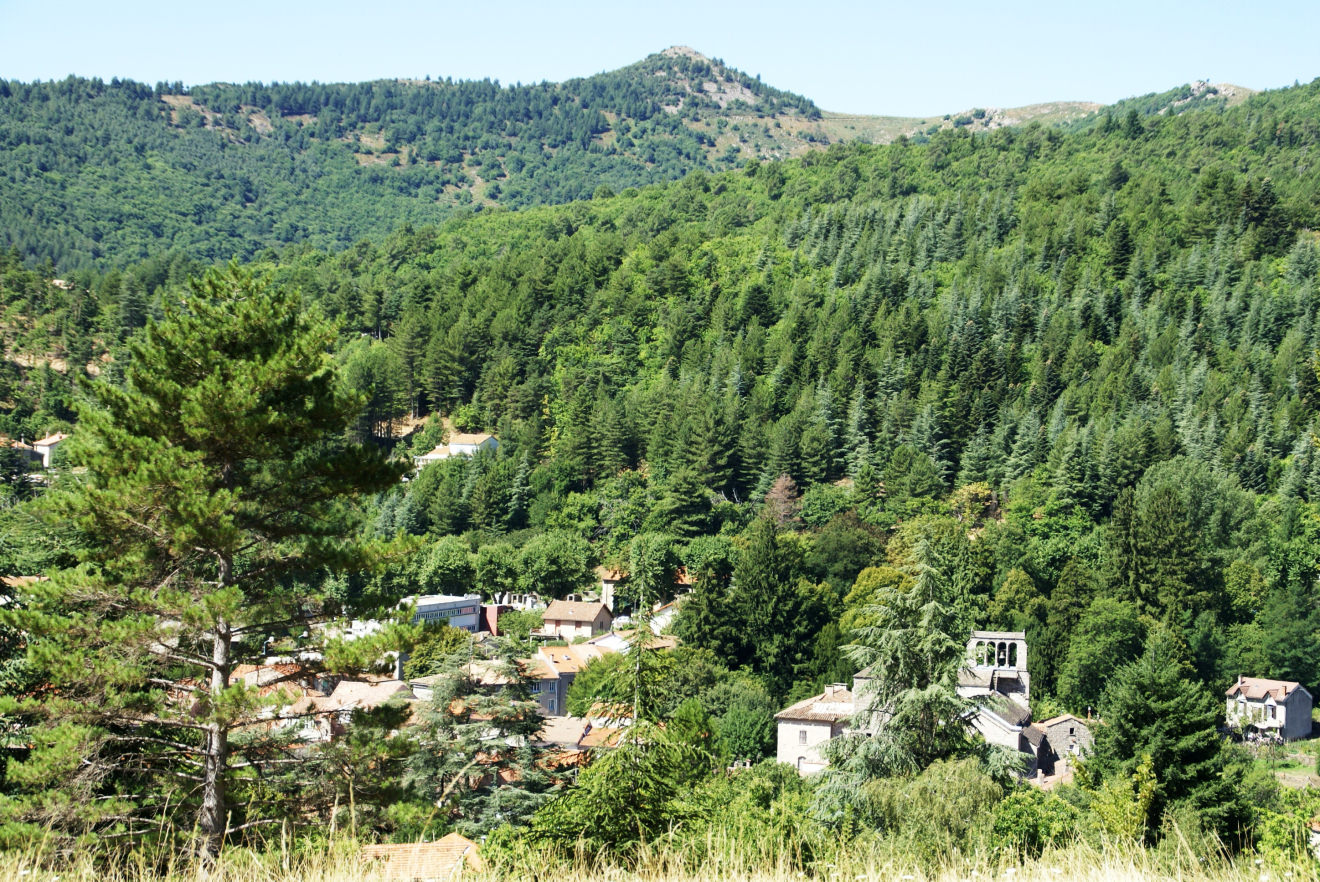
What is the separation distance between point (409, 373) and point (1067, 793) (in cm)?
6394

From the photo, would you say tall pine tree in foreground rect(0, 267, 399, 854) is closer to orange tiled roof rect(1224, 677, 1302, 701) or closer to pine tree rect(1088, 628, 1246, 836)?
pine tree rect(1088, 628, 1246, 836)

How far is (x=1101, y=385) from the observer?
6531 cm

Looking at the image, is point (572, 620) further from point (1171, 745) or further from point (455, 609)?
point (1171, 745)

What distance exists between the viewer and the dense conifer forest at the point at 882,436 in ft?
66.6

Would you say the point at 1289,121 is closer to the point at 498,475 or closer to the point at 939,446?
the point at 939,446

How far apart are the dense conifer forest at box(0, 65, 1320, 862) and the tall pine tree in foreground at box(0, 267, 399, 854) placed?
0.57 m

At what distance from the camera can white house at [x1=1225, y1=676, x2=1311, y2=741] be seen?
43844 millimetres

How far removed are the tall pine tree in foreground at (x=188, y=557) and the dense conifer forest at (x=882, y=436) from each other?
0.57 metres

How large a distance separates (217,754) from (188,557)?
6.68ft

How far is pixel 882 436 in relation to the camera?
2618 inches

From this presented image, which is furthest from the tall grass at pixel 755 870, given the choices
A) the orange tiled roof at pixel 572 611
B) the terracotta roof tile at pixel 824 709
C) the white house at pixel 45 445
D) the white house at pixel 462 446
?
the white house at pixel 45 445

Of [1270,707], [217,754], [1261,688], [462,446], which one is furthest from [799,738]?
[462,446]

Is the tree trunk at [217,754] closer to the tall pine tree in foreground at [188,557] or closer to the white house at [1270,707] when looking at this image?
the tall pine tree in foreground at [188,557]

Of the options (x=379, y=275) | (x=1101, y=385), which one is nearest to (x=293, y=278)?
(x=379, y=275)
